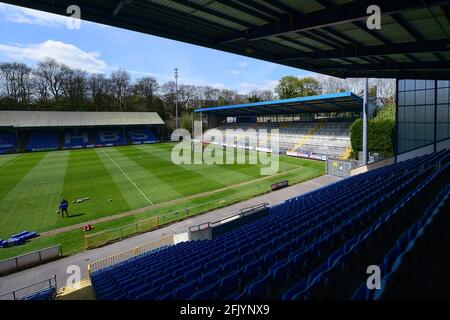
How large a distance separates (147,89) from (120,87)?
752cm

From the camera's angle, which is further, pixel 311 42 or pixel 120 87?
pixel 120 87

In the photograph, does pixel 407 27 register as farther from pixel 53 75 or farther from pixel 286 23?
pixel 53 75

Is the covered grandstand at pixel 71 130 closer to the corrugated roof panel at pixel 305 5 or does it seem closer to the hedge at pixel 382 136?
the hedge at pixel 382 136

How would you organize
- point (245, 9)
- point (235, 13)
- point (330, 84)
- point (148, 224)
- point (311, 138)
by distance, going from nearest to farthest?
point (245, 9) → point (235, 13) → point (148, 224) → point (311, 138) → point (330, 84)

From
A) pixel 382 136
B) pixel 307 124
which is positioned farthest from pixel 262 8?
pixel 307 124

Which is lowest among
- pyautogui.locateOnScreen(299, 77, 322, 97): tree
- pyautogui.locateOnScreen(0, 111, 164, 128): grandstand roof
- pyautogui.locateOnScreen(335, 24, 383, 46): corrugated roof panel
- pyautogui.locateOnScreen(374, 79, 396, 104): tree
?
pyautogui.locateOnScreen(335, 24, 383, 46): corrugated roof panel

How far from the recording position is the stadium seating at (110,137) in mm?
52125

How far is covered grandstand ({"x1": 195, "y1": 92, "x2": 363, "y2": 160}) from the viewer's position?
34.2m

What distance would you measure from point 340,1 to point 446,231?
5.50 meters

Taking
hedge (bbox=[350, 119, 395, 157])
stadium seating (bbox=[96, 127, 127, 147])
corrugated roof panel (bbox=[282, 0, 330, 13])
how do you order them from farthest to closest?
1. stadium seating (bbox=[96, 127, 127, 147])
2. hedge (bbox=[350, 119, 395, 157])
3. corrugated roof panel (bbox=[282, 0, 330, 13])

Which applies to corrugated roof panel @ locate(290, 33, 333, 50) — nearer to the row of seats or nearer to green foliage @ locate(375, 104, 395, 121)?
green foliage @ locate(375, 104, 395, 121)

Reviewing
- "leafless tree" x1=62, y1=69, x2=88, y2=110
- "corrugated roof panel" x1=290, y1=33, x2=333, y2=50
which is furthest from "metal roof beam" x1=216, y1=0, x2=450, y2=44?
"leafless tree" x1=62, y1=69, x2=88, y2=110

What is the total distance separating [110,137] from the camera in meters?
54.2

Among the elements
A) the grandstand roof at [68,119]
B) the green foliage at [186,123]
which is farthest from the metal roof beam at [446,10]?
the green foliage at [186,123]
